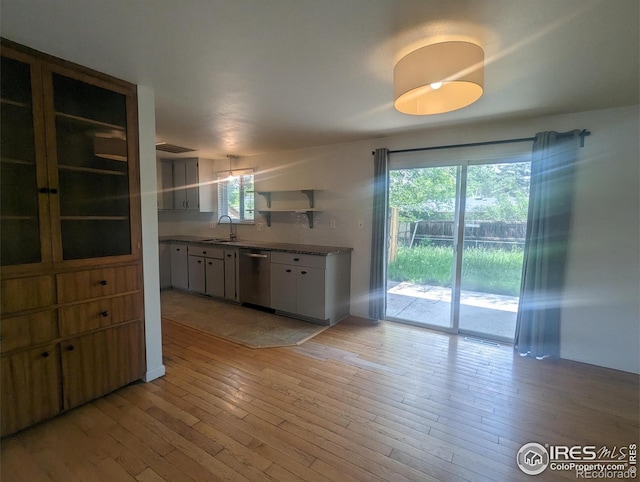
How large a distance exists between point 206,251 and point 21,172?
2.90 metres

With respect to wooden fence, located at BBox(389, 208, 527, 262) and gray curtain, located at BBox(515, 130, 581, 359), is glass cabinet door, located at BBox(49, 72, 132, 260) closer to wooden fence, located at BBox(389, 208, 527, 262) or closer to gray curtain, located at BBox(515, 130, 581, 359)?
wooden fence, located at BBox(389, 208, 527, 262)

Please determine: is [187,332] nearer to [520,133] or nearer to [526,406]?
[526,406]

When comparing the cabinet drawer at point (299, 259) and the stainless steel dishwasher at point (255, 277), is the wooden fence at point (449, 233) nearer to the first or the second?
the cabinet drawer at point (299, 259)

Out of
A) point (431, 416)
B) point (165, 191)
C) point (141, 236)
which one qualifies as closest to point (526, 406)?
point (431, 416)

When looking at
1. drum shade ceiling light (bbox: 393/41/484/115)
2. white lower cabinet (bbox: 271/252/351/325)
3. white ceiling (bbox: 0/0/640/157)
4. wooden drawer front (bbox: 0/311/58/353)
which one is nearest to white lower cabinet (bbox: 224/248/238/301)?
white lower cabinet (bbox: 271/252/351/325)

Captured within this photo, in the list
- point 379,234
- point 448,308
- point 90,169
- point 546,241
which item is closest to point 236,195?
point 379,234

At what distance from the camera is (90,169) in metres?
2.07

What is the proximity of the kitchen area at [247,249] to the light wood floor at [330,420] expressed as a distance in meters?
0.97

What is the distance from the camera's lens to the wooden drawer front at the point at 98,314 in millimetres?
1960

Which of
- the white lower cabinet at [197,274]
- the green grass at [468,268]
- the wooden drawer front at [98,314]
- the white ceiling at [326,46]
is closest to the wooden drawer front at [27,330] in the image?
the wooden drawer front at [98,314]

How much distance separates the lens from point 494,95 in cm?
234

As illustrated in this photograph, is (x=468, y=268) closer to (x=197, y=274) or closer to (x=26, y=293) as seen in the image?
(x=26, y=293)

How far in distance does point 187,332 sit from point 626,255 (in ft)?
14.4

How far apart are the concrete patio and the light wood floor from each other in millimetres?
436
